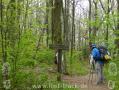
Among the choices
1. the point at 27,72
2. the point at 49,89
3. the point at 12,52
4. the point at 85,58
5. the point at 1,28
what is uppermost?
the point at 1,28

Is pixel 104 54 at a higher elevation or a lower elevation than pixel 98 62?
higher

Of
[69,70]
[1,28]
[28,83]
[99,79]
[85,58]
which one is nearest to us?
[1,28]

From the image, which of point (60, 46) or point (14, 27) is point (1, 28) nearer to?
point (14, 27)

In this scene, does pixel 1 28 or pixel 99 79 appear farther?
pixel 99 79

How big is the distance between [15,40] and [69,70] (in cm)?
1184

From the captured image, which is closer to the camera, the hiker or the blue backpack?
the blue backpack

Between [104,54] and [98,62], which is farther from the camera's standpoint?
[98,62]

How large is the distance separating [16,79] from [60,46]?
3206 mm

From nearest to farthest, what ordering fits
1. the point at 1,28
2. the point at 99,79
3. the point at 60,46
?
the point at 1,28
the point at 60,46
the point at 99,79

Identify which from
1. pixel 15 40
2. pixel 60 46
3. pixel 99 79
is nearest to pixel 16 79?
pixel 15 40

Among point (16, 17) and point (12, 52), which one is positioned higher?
point (16, 17)

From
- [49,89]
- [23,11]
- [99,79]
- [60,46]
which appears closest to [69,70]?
[99,79]

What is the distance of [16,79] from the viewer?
9.15m

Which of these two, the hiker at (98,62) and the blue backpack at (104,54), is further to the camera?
the hiker at (98,62)
